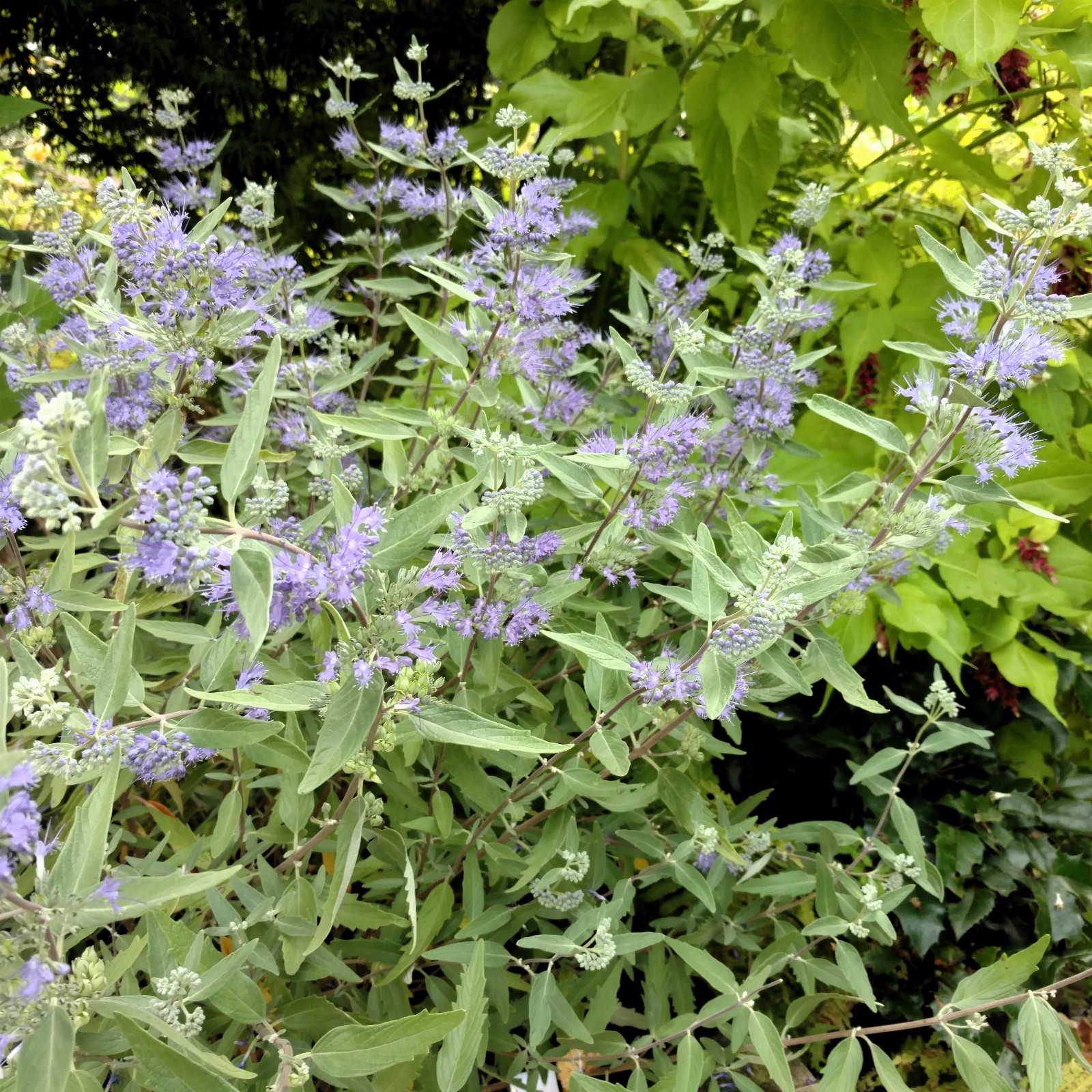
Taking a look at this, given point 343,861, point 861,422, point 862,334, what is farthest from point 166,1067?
point 862,334

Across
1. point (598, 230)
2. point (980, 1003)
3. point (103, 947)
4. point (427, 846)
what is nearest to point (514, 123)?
point (598, 230)

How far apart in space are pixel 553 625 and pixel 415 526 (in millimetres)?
499

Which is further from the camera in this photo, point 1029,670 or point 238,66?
point 238,66

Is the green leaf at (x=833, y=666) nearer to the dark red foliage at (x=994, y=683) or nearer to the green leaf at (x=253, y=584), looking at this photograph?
the green leaf at (x=253, y=584)

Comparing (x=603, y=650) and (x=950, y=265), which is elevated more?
(x=950, y=265)

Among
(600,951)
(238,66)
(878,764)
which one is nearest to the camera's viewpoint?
(600,951)

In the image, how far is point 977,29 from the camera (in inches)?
49.3

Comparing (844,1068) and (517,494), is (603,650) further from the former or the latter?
(844,1068)

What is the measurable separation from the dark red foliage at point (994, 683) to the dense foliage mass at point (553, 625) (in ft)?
0.11

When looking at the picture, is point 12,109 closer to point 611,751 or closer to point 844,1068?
point 611,751

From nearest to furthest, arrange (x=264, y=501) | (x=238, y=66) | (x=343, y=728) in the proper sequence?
(x=343, y=728)
(x=264, y=501)
(x=238, y=66)

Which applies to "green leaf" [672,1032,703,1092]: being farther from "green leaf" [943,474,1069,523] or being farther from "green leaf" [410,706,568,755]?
"green leaf" [943,474,1069,523]

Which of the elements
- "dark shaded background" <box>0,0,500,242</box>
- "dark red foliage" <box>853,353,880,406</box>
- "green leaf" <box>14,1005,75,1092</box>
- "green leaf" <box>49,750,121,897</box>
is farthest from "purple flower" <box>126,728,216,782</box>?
"dark shaded background" <box>0,0,500,242</box>

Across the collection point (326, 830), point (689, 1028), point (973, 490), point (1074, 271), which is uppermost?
point (1074, 271)
